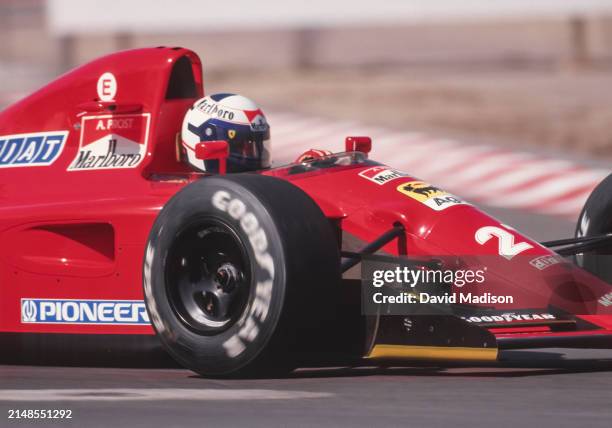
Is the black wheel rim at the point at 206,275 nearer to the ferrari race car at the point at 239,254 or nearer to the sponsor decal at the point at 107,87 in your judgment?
the ferrari race car at the point at 239,254

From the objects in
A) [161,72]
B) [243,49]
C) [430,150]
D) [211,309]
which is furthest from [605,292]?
[243,49]

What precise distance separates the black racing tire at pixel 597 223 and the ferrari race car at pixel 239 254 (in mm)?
19

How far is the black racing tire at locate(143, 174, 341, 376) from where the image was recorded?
17.2ft

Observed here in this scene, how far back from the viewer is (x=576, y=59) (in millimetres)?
27094

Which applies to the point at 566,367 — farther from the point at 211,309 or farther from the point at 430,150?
the point at 430,150

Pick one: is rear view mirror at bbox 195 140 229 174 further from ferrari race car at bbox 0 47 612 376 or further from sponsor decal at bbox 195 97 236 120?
sponsor decal at bbox 195 97 236 120

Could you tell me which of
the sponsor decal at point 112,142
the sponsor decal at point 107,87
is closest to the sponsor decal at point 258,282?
the sponsor decal at point 112,142

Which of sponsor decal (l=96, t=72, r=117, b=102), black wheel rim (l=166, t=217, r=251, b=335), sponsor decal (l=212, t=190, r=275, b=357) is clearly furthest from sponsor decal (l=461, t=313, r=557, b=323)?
sponsor decal (l=96, t=72, r=117, b=102)

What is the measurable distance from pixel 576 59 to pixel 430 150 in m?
14.1

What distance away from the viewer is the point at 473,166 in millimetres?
13000

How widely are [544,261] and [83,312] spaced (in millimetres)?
2007

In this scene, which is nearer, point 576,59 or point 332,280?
point 332,280

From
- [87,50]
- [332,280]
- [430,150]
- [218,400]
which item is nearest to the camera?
[218,400]

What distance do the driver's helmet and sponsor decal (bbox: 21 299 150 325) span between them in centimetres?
84
